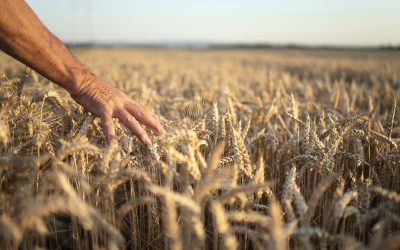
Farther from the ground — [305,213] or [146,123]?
[146,123]

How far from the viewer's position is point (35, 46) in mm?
1521

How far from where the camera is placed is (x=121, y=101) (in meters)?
1.65

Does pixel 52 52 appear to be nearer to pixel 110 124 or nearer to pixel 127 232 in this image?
pixel 110 124

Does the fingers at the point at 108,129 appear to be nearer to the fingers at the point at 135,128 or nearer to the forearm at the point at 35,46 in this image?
the fingers at the point at 135,128

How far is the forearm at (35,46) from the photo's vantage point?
1.42 m

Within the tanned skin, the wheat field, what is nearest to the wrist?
the tanned skin

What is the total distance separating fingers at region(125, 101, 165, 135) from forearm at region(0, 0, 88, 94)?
Answer: 28cm

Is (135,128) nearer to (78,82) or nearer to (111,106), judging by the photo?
(111,106)

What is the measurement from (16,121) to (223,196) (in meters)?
1.23

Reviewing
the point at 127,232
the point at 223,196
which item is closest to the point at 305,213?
the point at 223,196

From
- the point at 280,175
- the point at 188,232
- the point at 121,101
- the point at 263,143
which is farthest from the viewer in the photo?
the point at 263,143

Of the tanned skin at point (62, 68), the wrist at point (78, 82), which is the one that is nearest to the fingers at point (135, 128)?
the tanned skin at point (62, 68)

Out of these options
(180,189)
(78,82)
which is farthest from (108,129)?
(180,189)

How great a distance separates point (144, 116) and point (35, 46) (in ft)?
1.94
